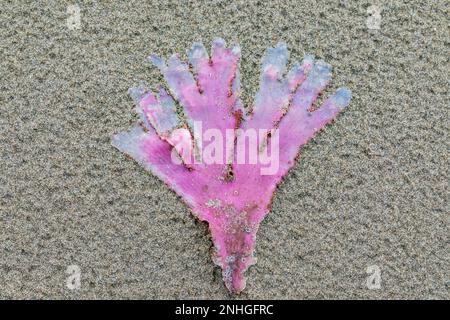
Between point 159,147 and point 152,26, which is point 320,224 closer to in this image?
point 159,147

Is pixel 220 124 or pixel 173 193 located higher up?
pixel 220 124

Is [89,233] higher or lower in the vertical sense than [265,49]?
lower

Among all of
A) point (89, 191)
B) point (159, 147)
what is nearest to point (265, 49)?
point (159, 147)

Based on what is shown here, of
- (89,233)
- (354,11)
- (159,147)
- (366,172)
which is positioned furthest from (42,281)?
(354,11)

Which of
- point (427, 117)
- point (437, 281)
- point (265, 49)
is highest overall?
point (265, 49)
